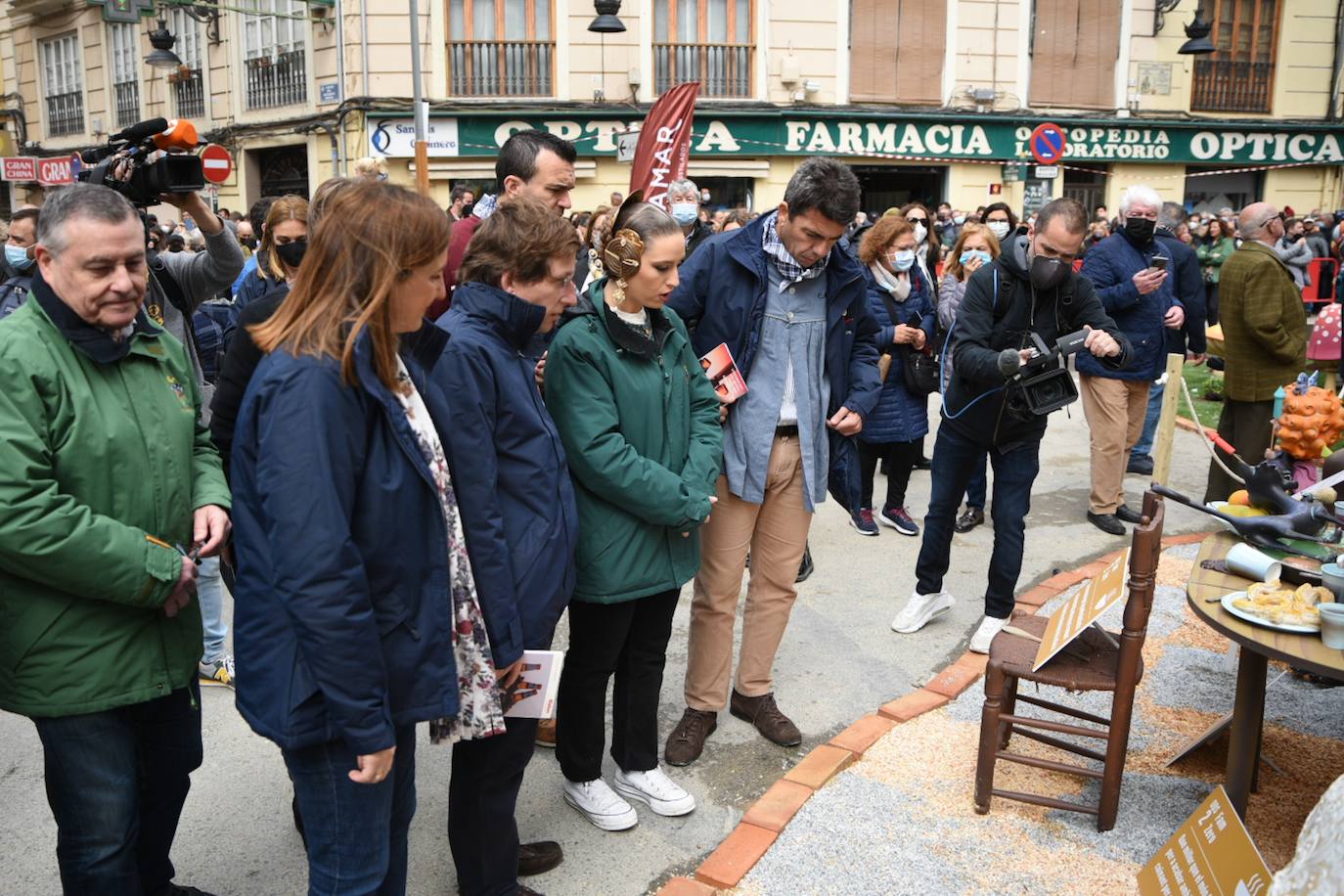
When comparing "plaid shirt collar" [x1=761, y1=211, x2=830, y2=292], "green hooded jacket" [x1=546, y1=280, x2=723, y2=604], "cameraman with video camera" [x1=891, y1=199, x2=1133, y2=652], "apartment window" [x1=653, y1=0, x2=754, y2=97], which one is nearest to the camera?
"green hooded jacket" [x1=546, y1=280, x2=723, y2=604]

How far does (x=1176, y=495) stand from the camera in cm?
334

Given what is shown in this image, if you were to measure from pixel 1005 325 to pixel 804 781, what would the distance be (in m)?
2.25

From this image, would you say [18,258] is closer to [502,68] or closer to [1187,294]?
[1187,294]

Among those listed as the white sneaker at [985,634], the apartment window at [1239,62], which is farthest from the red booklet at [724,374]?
the apartment window at [1239,62]

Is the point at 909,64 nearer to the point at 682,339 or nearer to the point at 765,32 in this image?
the point at 765,32

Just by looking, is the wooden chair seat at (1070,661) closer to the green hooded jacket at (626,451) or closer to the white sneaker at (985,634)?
the white sneaker at (985,634)

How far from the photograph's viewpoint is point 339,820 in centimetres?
214

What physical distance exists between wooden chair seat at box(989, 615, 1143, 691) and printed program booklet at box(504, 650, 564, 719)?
61.0 inches

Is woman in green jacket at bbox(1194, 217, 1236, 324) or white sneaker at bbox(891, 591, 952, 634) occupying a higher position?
woman in green jacket at bbox(1194, 217, 1236, 324)

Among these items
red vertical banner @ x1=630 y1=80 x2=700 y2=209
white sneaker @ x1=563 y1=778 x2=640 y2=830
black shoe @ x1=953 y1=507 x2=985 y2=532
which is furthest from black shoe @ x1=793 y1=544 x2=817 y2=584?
red vertical banner @ x1=630 y1=80 x2=700 y2=209

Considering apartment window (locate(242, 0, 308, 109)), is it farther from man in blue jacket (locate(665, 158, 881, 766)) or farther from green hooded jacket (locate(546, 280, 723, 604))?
green hooded jacket (locate(546, 280, 723, 604))

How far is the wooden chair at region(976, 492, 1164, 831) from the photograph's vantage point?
10.2 feet

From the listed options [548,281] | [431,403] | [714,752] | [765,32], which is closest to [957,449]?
[714,752]

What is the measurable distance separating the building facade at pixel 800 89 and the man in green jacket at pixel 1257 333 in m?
10.6
